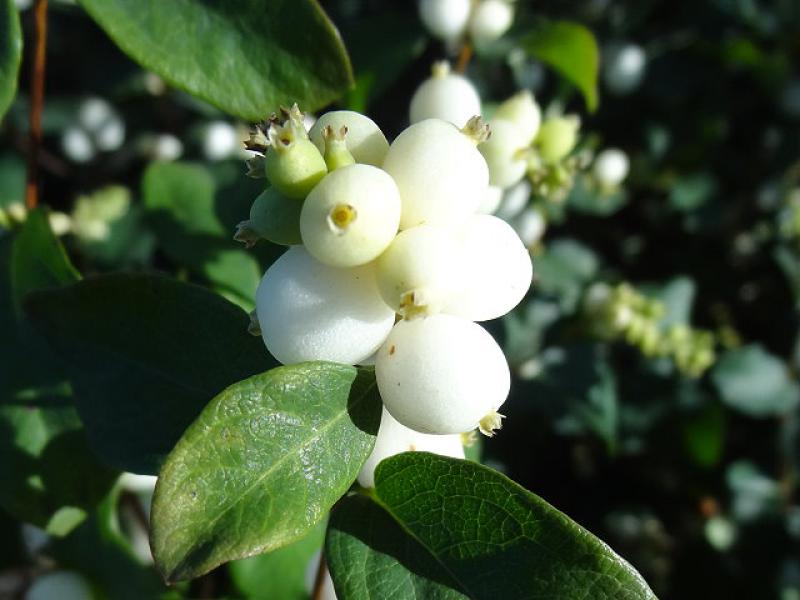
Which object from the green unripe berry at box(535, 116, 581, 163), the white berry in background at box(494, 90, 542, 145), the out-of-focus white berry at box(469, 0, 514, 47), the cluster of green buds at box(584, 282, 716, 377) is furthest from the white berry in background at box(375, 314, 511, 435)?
the cluster of green buds at box(584, 282, 716, 377)

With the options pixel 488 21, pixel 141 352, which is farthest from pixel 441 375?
pixel 488 21

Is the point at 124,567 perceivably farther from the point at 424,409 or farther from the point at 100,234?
the point at 100,234

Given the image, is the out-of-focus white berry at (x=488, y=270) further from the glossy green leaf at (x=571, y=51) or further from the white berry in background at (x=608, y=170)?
the white berry in background at (x=608, y=170)

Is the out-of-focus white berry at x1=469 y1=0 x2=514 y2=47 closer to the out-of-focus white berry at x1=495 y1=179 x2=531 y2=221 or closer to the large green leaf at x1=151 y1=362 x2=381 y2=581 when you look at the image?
the out-of-focus white berry at x1=495 y1=179 x2=531 y2=221

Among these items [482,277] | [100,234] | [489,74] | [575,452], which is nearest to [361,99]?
[489,74]

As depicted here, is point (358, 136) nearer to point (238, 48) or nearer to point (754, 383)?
point (238, 48)

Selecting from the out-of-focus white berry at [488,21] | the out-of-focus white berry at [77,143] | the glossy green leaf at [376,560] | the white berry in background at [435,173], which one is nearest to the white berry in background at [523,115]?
the out-of-focus white berry at [488,21]
